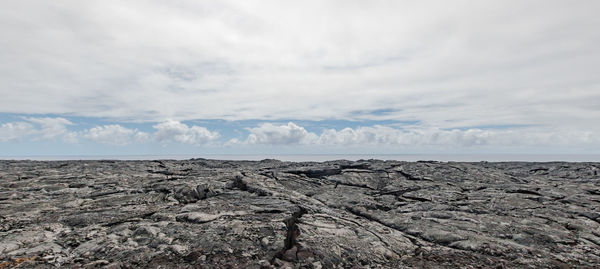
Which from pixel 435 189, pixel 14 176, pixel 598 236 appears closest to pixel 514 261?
pixel 598 236

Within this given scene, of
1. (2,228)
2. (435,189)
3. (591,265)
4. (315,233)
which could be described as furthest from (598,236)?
(2,228)

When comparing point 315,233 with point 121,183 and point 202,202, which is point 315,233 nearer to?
point 202,202

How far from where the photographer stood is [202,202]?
13.7 metres

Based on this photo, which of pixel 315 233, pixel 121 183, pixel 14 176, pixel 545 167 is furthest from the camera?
pixel 545 167

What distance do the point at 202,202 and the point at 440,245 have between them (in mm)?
10441

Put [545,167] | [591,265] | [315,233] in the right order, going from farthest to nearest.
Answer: [545,167], [315,233], [591,265]

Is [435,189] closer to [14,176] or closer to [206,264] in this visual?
[206,264]

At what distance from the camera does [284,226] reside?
33.6 ft

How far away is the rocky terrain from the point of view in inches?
327

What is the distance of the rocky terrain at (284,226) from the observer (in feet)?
27.2

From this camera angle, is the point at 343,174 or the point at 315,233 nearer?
the point at 315,233

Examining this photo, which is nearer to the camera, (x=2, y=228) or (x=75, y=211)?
(x=2, y=228)

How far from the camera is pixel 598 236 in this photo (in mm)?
11117

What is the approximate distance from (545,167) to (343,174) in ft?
98.8
